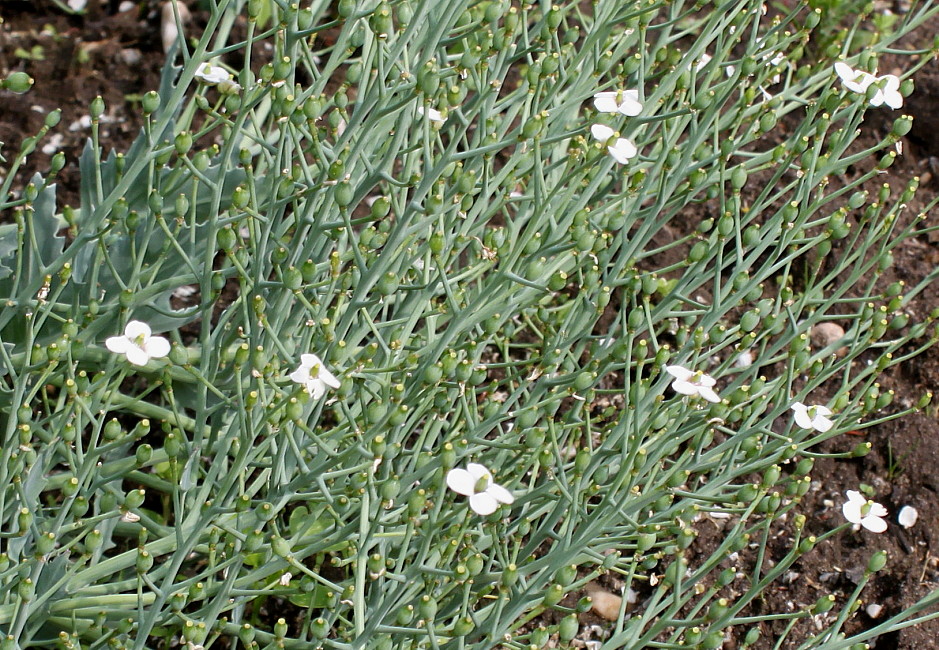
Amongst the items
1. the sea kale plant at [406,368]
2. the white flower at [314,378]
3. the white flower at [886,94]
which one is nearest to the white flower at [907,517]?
the sea kale plant at [406,368]

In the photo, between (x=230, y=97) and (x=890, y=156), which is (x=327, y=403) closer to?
(x=230, y=97)

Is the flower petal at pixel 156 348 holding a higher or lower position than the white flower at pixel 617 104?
lower

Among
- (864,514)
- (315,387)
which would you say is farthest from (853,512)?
(315,387)

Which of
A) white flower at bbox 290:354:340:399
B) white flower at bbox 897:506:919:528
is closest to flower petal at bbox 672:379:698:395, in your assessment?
white flower at bbox 290:354:340:399

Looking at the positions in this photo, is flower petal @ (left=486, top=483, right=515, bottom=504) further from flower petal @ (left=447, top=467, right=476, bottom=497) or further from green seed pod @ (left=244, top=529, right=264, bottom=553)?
green seed pod @ (left=244, top=529, right=264, bottom=553)

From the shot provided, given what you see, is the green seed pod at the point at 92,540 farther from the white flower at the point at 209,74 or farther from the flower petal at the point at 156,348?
the white flower at the point at 209,74

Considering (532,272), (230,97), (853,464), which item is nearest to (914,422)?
(853,464)
